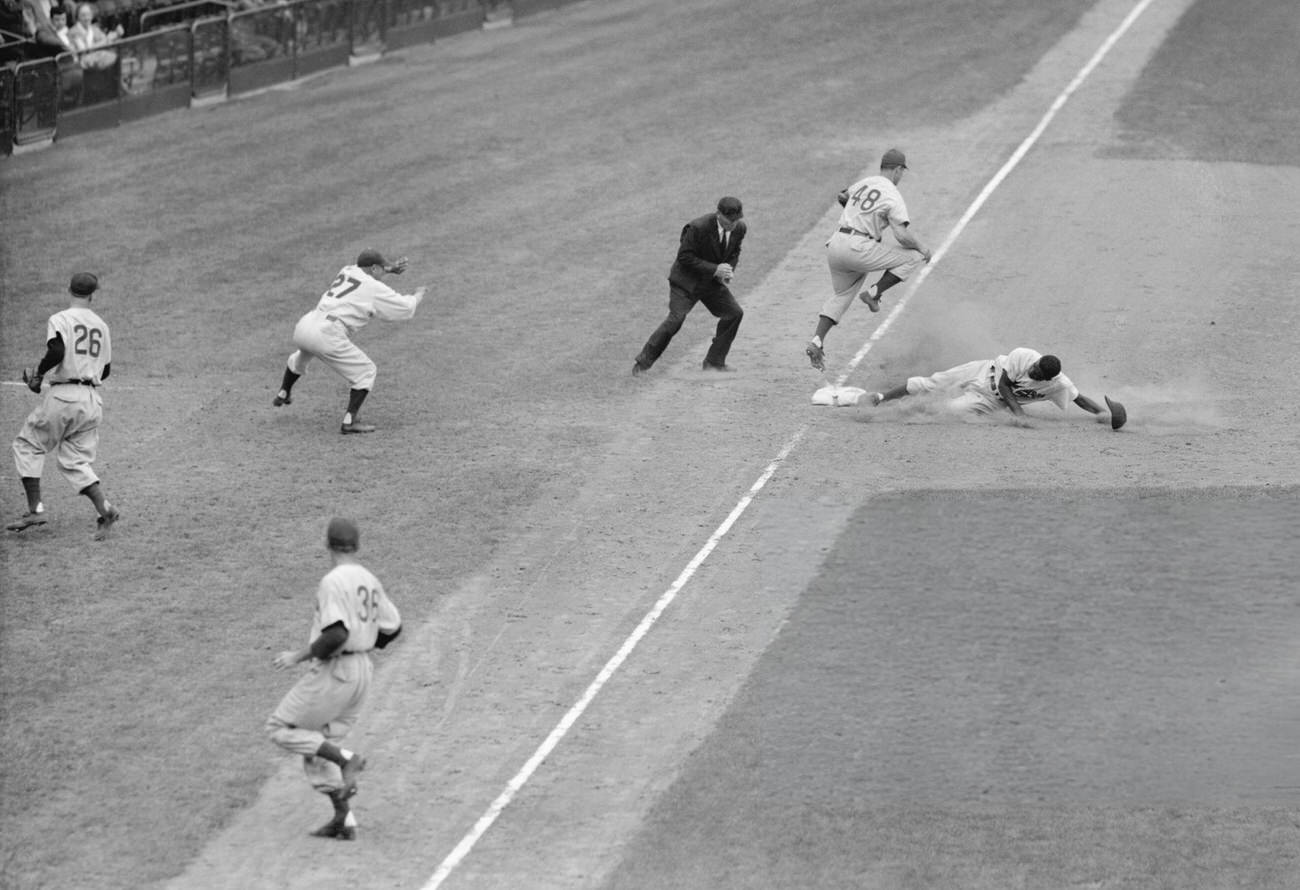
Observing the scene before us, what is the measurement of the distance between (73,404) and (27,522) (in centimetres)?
130

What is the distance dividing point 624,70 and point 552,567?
2084 centimetres

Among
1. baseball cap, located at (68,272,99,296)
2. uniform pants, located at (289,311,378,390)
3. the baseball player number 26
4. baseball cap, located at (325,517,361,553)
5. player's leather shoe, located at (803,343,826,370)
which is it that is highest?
baseball cap, located at (68,272,99,296)

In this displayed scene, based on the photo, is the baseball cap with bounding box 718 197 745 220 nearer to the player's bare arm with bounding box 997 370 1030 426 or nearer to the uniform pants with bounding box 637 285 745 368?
the uniform pants with bounding box 637 285 745 368

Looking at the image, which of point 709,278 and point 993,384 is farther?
point 709,278

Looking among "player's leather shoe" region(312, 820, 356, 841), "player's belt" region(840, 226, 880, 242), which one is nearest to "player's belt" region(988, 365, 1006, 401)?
"player's belt" region(840, 226, 880, 242)

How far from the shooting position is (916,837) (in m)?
11.5

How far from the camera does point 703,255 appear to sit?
64.2ft

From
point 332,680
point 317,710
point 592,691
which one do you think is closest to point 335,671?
point 332,680

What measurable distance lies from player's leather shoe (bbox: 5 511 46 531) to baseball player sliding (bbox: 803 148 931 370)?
804 cm

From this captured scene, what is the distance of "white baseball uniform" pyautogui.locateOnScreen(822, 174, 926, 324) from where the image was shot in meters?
19.1

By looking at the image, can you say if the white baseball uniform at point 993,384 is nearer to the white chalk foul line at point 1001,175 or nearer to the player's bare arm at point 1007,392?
the player's bare arm at point 1007,392

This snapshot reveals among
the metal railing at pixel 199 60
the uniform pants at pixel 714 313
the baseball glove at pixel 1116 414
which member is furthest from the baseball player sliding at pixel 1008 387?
the metal railing at pixel 199 60

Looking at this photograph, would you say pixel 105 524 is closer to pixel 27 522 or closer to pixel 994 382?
pixel 27 522

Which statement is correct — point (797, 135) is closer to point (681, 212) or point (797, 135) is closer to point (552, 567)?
point (681, 212)
